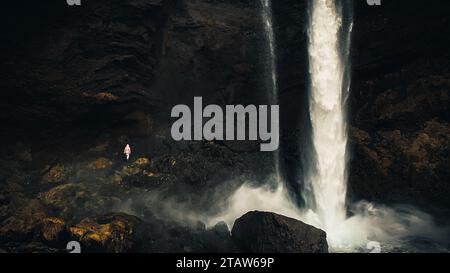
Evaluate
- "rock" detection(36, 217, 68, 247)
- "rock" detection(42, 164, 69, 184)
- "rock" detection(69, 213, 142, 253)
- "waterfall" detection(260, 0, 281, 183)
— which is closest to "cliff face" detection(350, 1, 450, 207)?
"waterfall" detection(260, 0, 281, 183)

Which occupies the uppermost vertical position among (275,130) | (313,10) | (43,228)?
(313,10)

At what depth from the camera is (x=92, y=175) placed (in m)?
33.6

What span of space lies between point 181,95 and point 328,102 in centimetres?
1133

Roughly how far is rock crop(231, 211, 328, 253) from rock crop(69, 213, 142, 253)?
6.78 meters

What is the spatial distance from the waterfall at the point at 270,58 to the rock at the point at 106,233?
14.6 meters

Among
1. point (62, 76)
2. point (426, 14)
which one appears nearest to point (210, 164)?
point (62, 76)

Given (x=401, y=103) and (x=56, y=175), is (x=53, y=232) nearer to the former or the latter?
(x=56, y=175)

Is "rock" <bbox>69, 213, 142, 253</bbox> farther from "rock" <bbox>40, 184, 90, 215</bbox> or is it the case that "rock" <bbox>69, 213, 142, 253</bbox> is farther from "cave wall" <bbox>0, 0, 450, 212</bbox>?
"cave wall" <bbox>0, 0, 450, 212</bbox>

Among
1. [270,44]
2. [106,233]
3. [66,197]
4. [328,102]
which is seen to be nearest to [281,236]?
[106,233]

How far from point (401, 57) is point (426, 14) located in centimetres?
343

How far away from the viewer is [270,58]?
35562 mm

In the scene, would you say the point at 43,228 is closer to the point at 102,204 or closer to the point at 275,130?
the point at 102,204

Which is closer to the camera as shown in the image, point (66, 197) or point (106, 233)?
point (106, 233)

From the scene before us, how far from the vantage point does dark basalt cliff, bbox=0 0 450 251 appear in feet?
106
